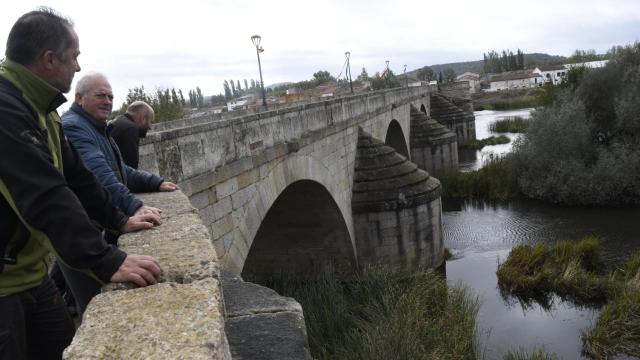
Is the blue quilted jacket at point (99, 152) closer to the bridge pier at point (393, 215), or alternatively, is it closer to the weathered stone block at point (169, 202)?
the weathered stone block at point (169, 202)

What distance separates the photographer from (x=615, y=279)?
33.6ft

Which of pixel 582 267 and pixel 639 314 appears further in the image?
pixel 582 267

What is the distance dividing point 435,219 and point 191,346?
11.5m

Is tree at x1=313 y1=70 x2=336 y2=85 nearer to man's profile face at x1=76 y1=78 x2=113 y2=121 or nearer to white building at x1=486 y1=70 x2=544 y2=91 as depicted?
white building at x1=486 y1=70 x2=544 y2=91

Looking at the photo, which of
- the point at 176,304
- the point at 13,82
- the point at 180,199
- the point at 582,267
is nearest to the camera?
the point at 176,304

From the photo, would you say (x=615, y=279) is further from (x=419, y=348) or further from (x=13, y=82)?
(x=13, y=82)

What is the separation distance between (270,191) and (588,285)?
6.70 meters

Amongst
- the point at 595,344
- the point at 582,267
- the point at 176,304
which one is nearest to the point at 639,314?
the point at 595,344

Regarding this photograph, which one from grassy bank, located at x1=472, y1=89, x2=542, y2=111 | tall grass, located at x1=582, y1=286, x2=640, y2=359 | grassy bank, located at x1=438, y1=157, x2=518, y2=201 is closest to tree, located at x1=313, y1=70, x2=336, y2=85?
grassy bank, located at x1=472, y1=89, x2=542, y2=111

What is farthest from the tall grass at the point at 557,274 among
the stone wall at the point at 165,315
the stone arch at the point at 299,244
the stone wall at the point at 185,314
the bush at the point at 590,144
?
the stone wall at the point at 165,315

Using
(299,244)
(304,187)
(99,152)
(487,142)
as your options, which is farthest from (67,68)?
(487,142)

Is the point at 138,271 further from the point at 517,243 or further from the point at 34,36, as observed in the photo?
the point at 517,243

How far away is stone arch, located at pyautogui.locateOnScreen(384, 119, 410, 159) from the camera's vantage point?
21784 mm

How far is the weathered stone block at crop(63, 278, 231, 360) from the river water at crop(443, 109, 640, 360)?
7341mm
